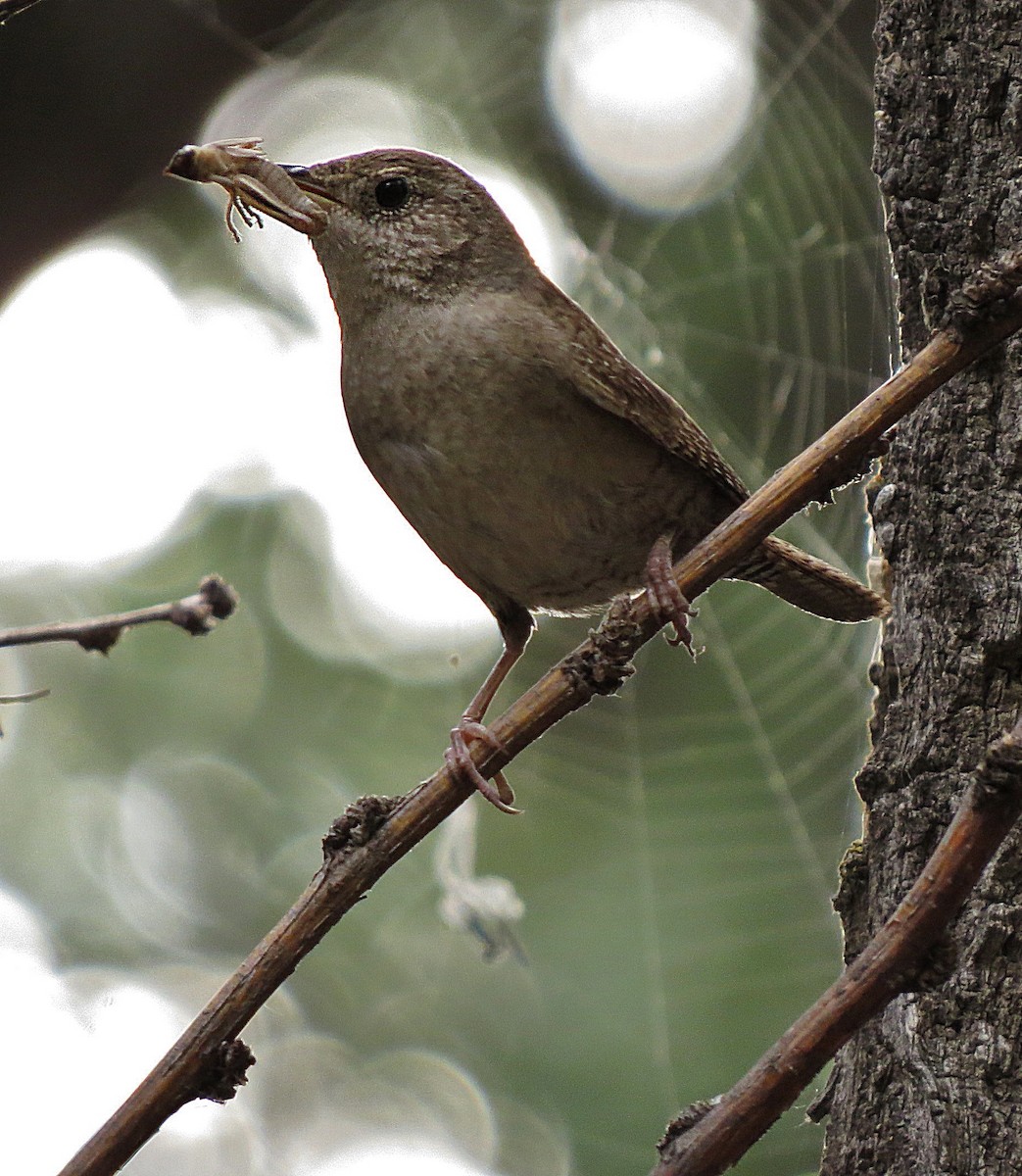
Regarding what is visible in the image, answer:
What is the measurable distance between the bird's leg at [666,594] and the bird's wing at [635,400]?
14 centimetres

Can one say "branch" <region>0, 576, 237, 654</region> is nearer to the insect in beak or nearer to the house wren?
the house wren

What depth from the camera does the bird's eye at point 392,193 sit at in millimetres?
2295

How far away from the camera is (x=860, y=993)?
103 centimetres

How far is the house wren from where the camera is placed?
6.53ft

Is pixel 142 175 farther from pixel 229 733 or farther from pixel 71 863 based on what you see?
pixel 71 863

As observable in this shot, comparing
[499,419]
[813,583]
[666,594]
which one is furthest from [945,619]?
[499,419]

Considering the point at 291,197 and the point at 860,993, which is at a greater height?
the point at 291,197

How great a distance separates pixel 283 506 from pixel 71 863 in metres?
1.59

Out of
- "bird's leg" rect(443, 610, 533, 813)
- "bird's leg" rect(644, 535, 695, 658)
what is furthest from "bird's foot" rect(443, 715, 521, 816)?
"bird's leg" rect(644, 535, 695, 658)

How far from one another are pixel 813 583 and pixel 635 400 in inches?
17.7

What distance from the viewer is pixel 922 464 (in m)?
1.67

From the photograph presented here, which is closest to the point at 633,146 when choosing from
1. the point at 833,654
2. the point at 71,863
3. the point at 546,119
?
the point at 546,119

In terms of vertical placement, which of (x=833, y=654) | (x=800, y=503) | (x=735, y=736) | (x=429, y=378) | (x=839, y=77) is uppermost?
(x=839, y=77)

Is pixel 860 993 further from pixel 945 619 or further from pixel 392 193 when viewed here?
pixel 392 193
